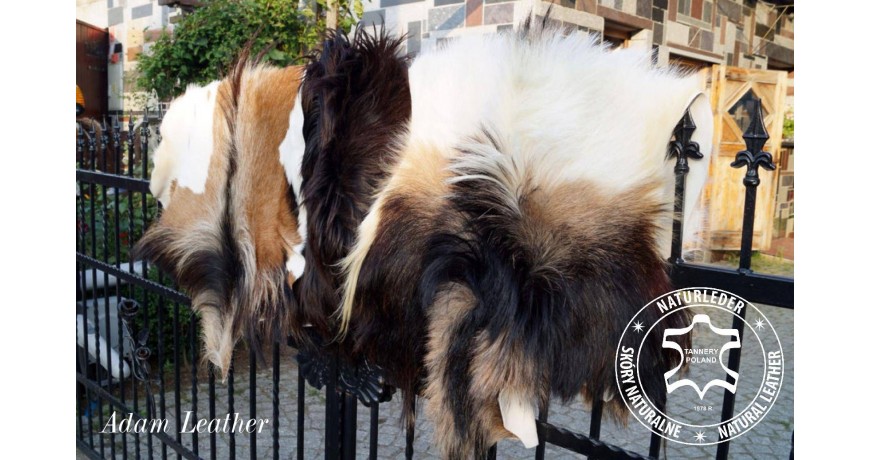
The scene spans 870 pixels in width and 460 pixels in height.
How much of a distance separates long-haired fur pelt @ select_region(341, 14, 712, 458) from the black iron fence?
65 millimetres

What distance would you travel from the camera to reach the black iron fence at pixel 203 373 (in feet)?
2.14

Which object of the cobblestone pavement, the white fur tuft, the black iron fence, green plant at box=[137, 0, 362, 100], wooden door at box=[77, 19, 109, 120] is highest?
green plant at box=[137, 0, 362, 100]

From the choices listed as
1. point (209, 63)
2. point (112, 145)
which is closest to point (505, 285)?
point (112, 145)

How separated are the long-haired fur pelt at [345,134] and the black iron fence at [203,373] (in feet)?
0.81

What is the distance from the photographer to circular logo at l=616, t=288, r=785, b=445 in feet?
1.94

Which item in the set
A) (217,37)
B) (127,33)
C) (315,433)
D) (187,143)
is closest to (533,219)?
(187,143)

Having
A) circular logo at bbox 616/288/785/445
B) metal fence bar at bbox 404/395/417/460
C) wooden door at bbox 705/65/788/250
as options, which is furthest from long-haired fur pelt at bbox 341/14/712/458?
wooden door at bbox 705/65/788/250

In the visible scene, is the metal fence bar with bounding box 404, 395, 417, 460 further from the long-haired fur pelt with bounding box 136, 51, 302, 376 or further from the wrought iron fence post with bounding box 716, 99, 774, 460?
the wrought iron fence post with bounding box 716, 99, 774, 460

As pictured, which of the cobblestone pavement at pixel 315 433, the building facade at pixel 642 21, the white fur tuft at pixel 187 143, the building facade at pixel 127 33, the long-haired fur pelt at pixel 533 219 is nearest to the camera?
the long-haired fur pelt at pixel 533 219

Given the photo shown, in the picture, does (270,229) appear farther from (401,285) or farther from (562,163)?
(562,163)

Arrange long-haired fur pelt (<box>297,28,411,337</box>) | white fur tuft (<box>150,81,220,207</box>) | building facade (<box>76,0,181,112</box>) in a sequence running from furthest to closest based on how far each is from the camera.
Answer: building facade (<box>76,0,181,112</box>), white fur tuft (<box>150,81,220,207</box>), long-haired fur pelt (<box>297,28,411,337</box>)

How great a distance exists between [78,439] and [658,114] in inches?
75.9

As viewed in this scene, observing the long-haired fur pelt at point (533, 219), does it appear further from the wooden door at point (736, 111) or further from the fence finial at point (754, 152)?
the wooden door at point (736, 111)


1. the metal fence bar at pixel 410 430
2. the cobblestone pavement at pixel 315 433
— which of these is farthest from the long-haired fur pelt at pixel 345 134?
the cobblestone pavement at pixel 315 433
